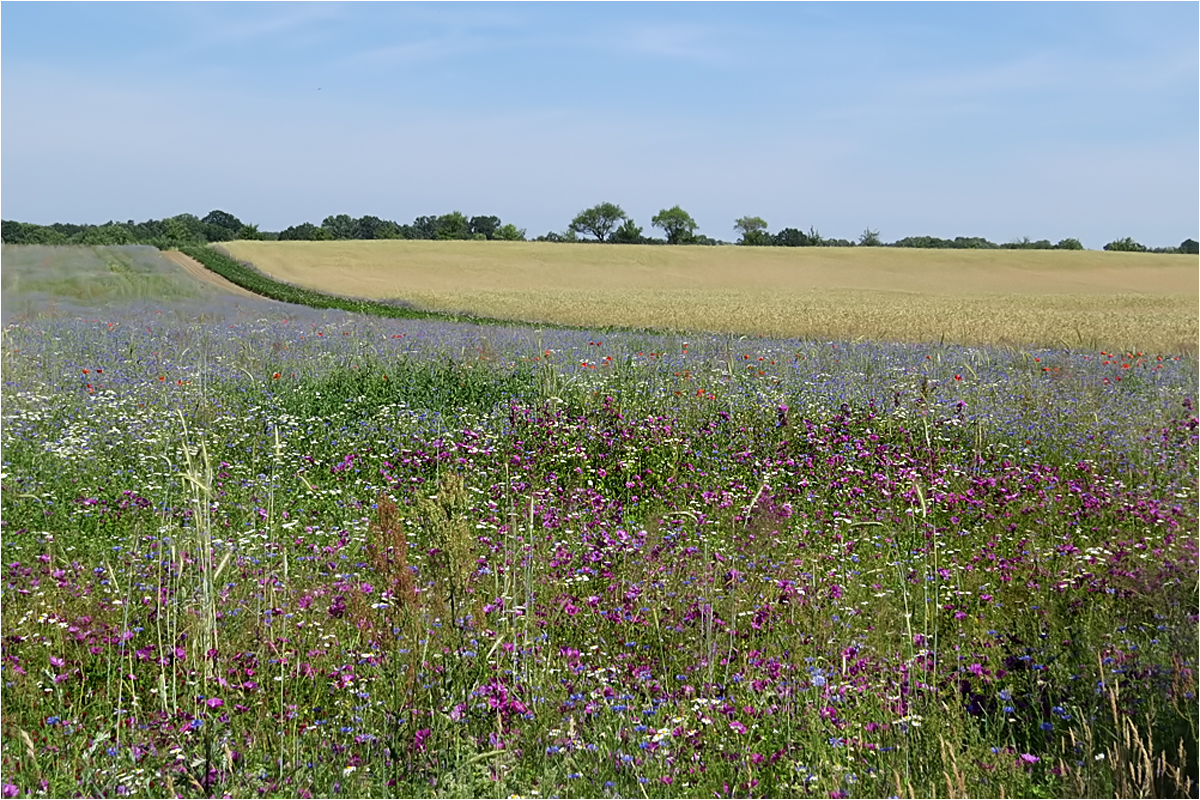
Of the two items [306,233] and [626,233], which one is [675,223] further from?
[306,233]

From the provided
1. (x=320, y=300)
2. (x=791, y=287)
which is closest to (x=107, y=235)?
(x=320, y=300)

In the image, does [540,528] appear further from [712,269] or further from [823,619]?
[712,269]

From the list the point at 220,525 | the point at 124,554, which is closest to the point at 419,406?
the point at 220,525

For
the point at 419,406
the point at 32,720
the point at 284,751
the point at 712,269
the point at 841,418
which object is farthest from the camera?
the point at 712,269

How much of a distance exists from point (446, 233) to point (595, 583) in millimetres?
105475

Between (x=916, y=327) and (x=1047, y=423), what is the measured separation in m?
14.5

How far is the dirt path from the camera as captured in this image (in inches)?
1541

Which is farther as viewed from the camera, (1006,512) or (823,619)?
(1006,512)

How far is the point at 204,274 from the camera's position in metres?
47.5

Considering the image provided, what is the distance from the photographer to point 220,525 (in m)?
5.82

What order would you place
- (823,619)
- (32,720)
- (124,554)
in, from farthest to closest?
(124,554), (823,619), (32,720)

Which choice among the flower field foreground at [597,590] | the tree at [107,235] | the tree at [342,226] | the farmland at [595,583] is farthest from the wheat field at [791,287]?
the tree at [342,226]

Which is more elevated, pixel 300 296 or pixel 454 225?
pixel 454 225

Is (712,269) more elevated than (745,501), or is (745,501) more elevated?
(712,269)
